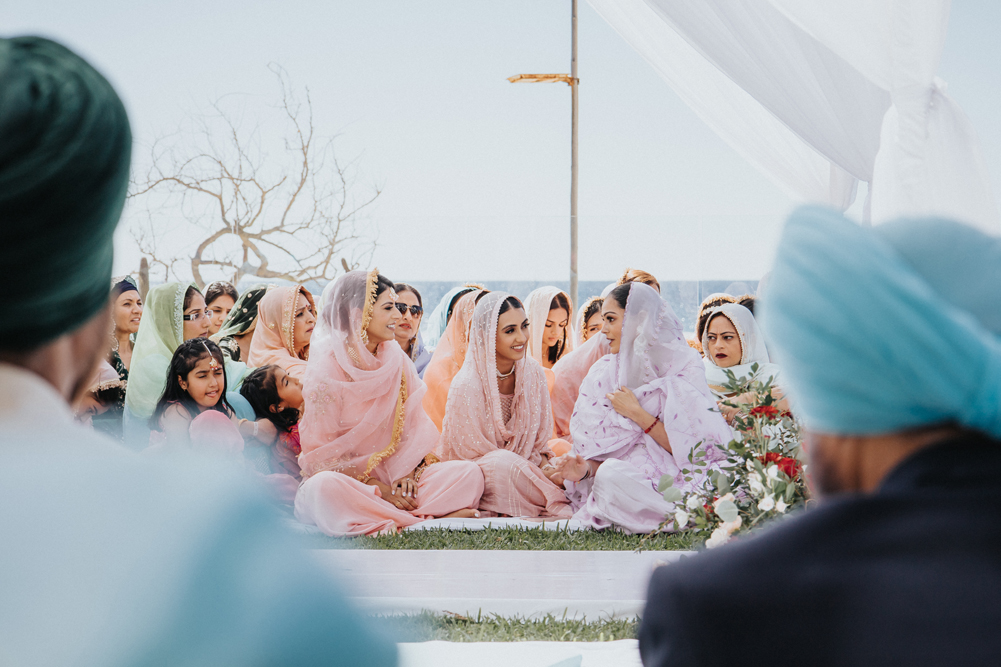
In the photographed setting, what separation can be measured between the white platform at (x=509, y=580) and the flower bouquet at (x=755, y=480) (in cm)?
57

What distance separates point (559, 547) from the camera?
145 inches

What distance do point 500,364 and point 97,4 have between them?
654cm

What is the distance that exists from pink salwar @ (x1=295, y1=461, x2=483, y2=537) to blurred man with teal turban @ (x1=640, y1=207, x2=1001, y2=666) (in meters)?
3.52

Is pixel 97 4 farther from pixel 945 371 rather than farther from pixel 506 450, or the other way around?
pixel 945 371

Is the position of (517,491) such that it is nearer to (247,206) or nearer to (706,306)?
(706,306)

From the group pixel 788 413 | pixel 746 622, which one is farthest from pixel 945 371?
pixel 788 413

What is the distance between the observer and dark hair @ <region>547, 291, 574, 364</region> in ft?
19.3

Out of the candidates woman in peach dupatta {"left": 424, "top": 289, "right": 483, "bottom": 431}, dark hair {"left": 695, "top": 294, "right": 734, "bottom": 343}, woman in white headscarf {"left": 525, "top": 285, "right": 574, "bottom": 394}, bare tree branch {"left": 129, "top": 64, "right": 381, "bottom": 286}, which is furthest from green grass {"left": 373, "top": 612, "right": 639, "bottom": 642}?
bare tree branch {"left": 129, "top": 64, "right": 381, "bottom": 286}

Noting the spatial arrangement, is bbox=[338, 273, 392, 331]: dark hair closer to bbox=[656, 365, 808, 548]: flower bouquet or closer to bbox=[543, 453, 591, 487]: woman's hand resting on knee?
bbox=[543, 453, 591, 487]: woman's hand resting on knee

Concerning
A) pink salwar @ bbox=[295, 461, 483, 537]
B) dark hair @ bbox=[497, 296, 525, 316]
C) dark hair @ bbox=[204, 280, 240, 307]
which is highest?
dark hair @ bbox=[497, 296, 525, 316]

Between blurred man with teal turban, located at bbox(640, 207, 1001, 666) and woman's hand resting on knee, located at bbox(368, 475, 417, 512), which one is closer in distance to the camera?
blurred man with teal turban, located at bbox(640, 207, 1001, 666)

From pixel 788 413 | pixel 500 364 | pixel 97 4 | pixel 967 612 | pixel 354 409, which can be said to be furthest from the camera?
pixel 97 4

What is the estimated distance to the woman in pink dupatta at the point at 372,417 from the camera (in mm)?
4320

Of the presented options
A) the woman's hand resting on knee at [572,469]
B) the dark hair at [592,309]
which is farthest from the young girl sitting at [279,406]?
the dark hair at [592,309]
